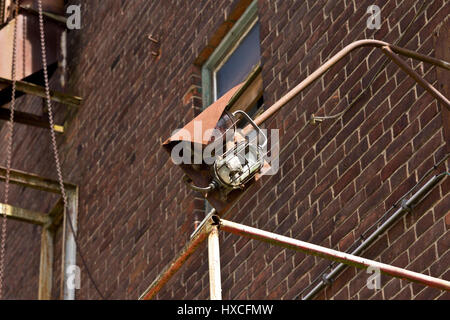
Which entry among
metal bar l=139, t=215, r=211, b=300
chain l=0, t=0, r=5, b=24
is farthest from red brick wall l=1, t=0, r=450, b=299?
metal bar l=139, t=215, r=211, b=300

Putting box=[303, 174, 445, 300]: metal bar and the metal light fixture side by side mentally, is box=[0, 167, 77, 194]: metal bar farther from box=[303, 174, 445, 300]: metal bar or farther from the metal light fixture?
the metal light fixture

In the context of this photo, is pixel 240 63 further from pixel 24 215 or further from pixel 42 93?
pixel 24 215

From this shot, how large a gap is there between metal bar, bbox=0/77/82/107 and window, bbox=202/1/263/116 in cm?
242

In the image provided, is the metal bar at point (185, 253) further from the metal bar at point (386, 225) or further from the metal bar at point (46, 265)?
the metal bar at point (46, 265)

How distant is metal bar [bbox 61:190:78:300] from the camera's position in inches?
454

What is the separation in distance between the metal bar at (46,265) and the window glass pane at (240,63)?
3064 mm

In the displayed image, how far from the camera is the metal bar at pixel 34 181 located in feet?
38.7

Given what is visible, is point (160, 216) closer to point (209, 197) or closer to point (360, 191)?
point (360, 191)

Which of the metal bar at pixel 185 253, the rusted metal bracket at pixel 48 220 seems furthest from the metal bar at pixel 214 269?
the rusted metal bracket at pixel 48 220

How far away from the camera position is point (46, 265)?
40.0 feet

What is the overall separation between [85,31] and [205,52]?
2.87 m

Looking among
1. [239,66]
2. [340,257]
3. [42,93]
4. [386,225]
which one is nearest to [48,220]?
[42,93]
